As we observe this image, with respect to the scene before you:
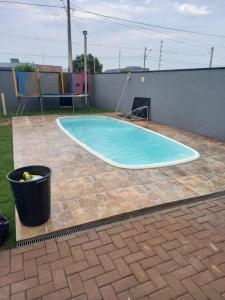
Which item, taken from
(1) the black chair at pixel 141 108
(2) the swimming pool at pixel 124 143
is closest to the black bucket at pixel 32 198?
(2) the swimming pool at pixel 124 143

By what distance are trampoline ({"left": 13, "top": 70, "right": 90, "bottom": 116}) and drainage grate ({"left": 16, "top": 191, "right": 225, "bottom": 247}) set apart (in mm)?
8699

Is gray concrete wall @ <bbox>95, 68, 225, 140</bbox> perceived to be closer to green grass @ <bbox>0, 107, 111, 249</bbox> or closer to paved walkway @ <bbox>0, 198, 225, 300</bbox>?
paved walkway @ <bbox>0, 198, 225, 300</bbox>

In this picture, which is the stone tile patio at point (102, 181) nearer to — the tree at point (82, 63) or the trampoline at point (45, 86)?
the trampoline at point (45, 86)

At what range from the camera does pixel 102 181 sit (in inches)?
146

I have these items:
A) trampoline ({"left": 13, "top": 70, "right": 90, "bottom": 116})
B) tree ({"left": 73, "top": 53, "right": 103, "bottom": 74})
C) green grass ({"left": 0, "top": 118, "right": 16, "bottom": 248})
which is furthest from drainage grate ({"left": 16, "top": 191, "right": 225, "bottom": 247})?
tree ({"left": 73, "top": 53, "right": 103, "bottom": 74})

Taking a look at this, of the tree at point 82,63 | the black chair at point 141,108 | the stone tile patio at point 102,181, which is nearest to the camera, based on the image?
the stone tile patio at point 102,181

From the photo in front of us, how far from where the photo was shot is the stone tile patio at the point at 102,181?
2871mm

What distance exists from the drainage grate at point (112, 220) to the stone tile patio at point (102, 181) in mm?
53

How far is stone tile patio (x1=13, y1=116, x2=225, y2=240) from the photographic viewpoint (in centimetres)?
287

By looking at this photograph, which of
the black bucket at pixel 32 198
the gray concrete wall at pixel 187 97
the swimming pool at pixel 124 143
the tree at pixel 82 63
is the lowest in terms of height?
the swimming pool at pixel 124 143

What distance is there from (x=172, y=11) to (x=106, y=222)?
11805 millimetres

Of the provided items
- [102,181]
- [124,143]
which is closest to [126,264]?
[102,181]

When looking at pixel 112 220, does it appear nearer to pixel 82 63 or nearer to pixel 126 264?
pixel 126 264

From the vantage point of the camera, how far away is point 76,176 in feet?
12.8
